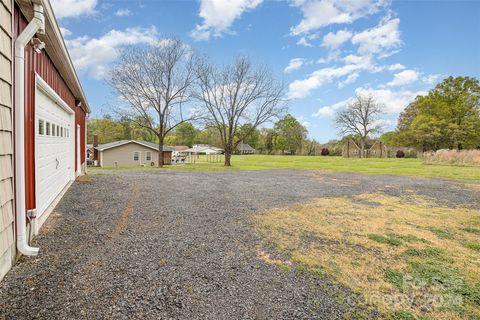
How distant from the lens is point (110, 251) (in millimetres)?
3080

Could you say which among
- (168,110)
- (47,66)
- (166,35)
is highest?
(166,35)

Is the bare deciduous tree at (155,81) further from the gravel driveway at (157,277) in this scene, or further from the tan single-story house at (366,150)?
the tan single-story house at (366,150)

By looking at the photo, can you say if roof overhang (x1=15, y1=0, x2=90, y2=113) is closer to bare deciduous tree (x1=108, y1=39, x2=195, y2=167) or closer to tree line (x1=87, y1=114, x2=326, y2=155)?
bare deciduous tree (x1=108, y1=39, x2=195, y2=167)

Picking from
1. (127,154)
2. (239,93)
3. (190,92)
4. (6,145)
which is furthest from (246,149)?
(6,145)

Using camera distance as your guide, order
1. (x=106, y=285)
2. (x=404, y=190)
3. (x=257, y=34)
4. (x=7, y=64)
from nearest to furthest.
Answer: (x=106, y=285) → (x=7, y=64) → (x=404, y=190) → (x=257, y=34)

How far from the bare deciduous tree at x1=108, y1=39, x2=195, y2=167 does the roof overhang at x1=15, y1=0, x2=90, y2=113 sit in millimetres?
14614

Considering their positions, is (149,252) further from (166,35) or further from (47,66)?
(166,35)

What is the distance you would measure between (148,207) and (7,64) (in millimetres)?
3519

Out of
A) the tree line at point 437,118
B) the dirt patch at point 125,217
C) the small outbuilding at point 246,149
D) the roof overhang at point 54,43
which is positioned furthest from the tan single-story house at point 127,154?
the small outbuilding at point 246,149

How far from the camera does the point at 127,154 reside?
27500 millimetres

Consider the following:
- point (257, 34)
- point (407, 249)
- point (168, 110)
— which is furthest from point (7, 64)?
point (168, 110)

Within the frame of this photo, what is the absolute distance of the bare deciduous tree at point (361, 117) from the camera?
133 feet

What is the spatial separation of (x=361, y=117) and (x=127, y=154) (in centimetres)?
3606

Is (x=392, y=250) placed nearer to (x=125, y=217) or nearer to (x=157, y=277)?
(x=157, y=277)
